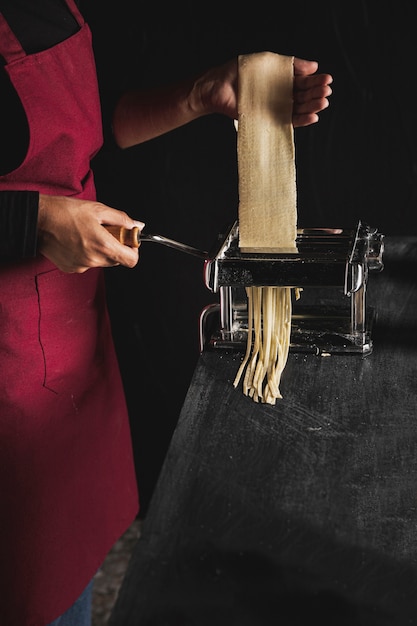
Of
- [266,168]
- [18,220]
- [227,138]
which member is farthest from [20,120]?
[227,138]

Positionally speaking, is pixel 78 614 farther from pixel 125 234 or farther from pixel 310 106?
pixel 310 106

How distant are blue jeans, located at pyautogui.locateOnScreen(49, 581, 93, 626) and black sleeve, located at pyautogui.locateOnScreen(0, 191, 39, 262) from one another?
81cm

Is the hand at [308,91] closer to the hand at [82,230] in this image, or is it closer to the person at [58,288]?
the person at [58,288]

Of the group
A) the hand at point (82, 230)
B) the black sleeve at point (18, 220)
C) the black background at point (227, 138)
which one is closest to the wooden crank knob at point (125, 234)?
the hand at point (82, 230)

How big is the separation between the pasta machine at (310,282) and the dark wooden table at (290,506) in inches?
2.1

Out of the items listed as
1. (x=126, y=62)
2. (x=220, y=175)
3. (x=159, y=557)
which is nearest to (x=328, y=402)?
(x=159, y=557)

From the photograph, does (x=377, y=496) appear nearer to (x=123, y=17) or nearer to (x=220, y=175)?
(x=220, y=175)

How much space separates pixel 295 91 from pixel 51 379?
706mm

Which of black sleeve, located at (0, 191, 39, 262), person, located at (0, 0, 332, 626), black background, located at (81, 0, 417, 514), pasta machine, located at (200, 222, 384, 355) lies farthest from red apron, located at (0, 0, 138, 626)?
black background, located at (81, 0, 417, 514)

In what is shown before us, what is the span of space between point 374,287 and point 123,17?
99 cm

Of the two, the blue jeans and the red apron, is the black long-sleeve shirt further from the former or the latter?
the blue jeans

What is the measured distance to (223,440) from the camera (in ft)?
3.87

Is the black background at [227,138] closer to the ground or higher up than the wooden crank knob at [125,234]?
higher up

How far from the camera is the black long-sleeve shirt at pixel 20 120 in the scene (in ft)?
4.55
